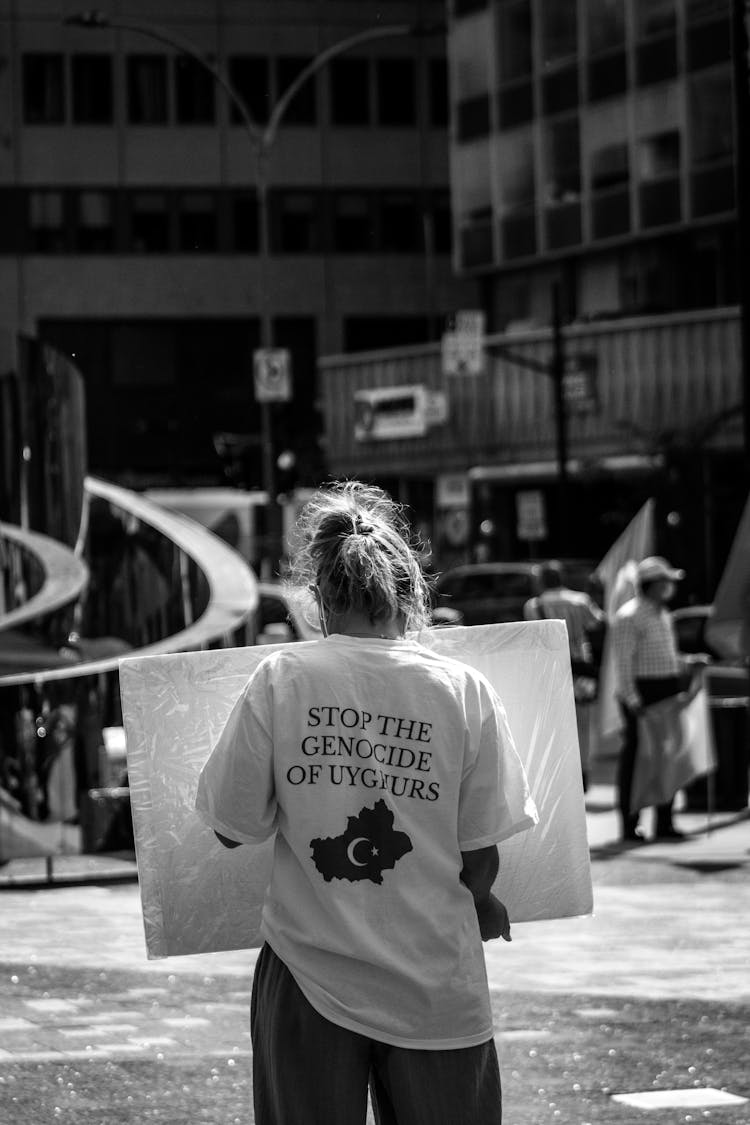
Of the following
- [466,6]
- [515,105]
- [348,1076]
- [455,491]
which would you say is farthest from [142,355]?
[348,1076]

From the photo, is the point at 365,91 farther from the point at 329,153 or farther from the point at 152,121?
the point at 152,121

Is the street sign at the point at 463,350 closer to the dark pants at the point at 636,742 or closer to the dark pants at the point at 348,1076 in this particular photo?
the dark pants at the point at 636,742

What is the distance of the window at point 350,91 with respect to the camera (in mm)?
65500

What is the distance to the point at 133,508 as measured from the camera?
16141 mm

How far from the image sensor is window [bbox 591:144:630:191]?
169ft

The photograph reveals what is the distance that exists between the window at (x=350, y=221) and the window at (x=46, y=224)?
7.84 m

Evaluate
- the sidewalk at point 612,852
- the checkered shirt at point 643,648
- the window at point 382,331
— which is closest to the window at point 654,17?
the window at point 382,331

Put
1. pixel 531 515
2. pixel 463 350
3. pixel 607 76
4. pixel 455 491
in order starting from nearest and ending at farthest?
pixel 531 515 → pixel 463 350 → pixel 607 76 → pixel 455 491

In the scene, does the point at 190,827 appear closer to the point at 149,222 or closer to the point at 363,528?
the point at 363,528

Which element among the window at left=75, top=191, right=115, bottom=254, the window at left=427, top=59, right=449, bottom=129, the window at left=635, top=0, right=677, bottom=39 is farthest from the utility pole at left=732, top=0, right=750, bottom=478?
the window at left=427, top=59, right=449, bottom=129

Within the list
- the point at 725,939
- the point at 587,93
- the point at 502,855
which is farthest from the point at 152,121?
the point at 502,855

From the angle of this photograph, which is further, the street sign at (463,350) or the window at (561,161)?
the window at (561,161)

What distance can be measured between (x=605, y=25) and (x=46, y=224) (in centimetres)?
1972

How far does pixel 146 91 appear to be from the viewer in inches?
2547
